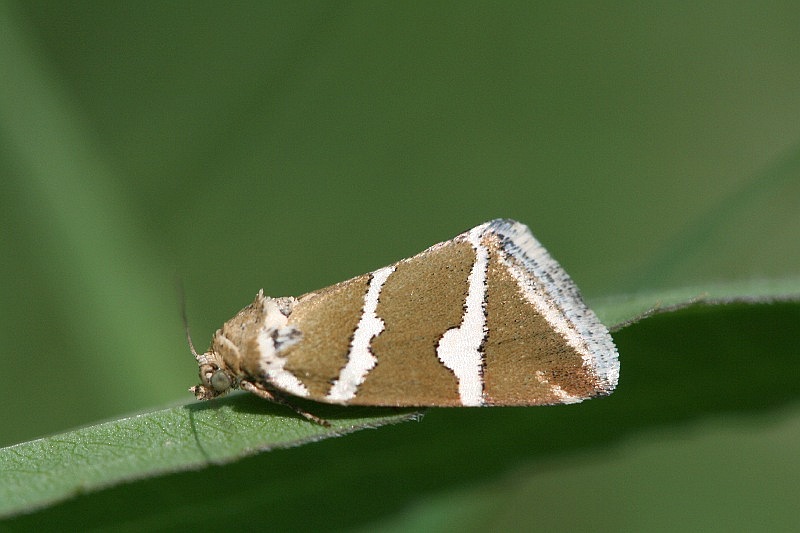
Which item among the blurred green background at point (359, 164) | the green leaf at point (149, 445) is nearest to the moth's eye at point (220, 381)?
the green leaf at point (149, 445)

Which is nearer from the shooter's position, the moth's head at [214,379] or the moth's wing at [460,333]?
the moth's wing at [460,333]

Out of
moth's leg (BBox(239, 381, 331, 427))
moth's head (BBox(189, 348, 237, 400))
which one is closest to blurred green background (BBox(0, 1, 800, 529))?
moth's head (BBox(189, 348, 237, 400))

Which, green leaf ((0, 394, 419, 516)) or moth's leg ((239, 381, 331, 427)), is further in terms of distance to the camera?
moth's leg ((239, 381, 331, 427))

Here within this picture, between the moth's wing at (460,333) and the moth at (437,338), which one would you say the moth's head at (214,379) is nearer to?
the moth at (437,338)

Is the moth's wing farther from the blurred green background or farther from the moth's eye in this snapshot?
the blurred green background

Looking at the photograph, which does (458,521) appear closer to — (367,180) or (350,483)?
(350,483)

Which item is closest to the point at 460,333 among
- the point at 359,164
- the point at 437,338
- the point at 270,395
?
the point at 437,338

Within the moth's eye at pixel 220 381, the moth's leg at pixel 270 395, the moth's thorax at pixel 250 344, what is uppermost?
the moth's thorax at pixel 250 344

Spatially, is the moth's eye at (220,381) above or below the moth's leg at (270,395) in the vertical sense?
above

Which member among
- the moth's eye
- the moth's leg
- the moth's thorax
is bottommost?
the moth's leg
